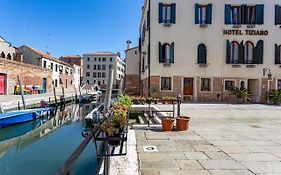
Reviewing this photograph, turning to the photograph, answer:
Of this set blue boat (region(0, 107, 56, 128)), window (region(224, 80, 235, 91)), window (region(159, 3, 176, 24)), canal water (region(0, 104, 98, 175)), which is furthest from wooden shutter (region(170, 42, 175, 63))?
blue boat (region(0, 107, 56, 128))

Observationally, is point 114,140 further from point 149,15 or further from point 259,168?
point 149,15

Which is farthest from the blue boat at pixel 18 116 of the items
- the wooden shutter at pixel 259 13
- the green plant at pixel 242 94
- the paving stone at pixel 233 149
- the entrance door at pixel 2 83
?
the wooden shutter at pixel 259 13

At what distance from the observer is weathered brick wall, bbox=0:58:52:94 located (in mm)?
25484

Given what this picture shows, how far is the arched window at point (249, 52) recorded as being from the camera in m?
19.7

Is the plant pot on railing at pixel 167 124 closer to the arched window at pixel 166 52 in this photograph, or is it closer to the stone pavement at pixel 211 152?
the stone pavement at pixel 211 152

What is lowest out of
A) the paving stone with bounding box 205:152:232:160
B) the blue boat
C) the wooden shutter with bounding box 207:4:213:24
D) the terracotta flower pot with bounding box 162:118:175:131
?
the blue boat

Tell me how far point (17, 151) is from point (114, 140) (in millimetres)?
7556

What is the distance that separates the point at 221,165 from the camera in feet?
14.7

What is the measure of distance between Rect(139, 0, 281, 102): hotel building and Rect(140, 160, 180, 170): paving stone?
14.5 metres

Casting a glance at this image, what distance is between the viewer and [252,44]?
19.6m

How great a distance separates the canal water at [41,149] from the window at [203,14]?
12.4 metres

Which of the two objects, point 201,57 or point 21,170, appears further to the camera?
point 201,57

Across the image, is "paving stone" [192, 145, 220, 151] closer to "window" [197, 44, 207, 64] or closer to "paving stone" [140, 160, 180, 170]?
"paving stone" [140, 160, 180, 170]

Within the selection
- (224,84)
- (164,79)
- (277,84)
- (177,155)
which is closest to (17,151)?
(177,155)
